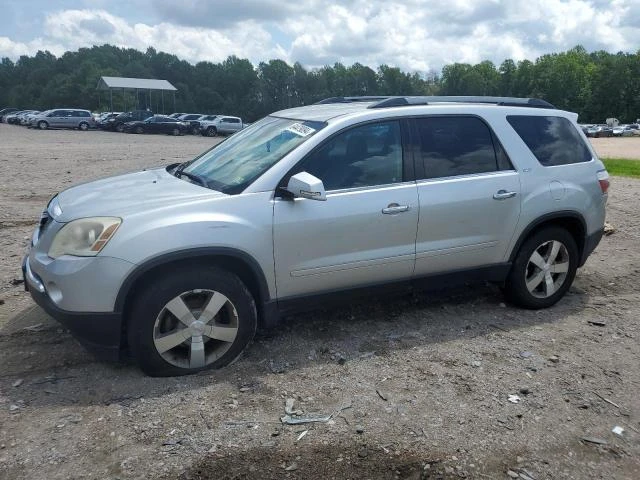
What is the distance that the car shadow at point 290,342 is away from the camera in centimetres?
384

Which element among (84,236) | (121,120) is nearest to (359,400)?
(84,236)

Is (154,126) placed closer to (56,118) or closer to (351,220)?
(56,118)

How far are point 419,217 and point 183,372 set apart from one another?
2.05 m

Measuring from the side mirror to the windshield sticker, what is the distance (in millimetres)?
518

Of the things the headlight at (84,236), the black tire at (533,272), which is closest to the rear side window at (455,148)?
the black tire at (533,272)

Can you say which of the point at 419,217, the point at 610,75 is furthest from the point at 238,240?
the point at 610,75

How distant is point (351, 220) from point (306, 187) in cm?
55

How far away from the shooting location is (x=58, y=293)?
3.73 m

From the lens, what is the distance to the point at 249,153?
4.65m

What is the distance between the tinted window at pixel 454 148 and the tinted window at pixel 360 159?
8.9 inches

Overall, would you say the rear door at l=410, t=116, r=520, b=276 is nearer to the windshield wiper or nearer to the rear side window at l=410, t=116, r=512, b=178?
the rear side window at l=410, t=116, r=512, b=178

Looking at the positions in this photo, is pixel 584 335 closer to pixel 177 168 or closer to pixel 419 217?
pixel 419 217

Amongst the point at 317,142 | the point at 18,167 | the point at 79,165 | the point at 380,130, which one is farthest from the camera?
the point at 79,165

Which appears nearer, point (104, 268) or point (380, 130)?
point (104, 268)
